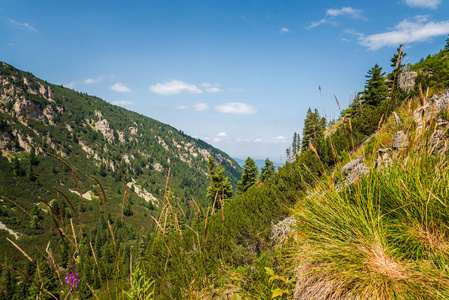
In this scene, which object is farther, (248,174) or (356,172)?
(248,174)

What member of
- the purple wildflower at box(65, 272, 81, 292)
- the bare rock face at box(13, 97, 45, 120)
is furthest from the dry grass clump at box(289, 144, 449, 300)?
the bare rock face at box(13, 97, 45, 120)

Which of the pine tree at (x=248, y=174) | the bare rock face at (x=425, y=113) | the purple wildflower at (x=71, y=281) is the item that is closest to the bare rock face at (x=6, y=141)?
the pine tree at (x=248, y=174)

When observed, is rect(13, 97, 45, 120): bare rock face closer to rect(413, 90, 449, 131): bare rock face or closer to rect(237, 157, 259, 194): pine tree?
rect(237, 157, 259, 194): pine tree

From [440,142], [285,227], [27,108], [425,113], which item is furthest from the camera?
[27,108]

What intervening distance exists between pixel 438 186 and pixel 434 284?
2.91 ft

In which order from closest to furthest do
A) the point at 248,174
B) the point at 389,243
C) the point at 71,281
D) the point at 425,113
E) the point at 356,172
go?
the point at 389,243, the point at 71,281, the point at 425,113, the point at 356,172, the point at 248,174

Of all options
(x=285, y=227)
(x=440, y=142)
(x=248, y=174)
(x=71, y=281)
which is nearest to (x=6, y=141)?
(x=248, y=174)

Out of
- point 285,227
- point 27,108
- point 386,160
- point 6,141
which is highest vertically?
point 27,108

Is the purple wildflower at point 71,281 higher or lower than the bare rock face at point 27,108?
lower

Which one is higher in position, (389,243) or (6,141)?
(389,243)

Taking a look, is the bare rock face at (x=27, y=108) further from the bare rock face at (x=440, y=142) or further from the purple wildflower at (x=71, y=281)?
the bare rock face at (x=440, y=142)

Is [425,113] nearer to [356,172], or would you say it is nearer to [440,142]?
[440,142]

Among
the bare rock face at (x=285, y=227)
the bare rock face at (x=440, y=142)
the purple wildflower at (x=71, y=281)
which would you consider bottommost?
the purple wildflower at (x=71, y=281)

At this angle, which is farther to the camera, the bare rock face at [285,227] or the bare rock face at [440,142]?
the bare rock face at [285,227]
